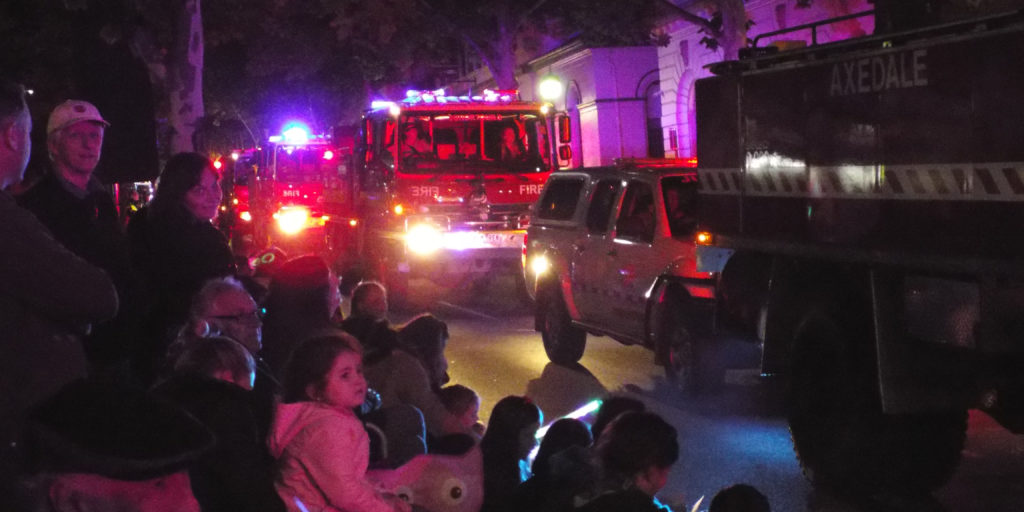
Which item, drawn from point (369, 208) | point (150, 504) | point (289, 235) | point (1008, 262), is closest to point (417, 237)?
point (369, 208)

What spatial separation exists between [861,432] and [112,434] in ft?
17.5

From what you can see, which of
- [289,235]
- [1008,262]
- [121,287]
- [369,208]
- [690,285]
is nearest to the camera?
[121,287]

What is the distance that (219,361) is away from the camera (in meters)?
4.12

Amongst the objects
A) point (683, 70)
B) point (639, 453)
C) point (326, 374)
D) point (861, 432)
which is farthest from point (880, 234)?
point (683, 70)

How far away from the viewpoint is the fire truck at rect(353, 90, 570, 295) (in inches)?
695

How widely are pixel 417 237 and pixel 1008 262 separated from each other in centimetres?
1247

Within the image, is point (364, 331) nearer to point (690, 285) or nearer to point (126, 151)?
point (126, 151)

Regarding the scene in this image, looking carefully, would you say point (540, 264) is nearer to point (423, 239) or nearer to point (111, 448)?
point (423, 239)

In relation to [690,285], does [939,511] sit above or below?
below

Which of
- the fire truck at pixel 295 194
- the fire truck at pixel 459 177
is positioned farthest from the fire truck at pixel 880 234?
the fire truck at pixel 295 194

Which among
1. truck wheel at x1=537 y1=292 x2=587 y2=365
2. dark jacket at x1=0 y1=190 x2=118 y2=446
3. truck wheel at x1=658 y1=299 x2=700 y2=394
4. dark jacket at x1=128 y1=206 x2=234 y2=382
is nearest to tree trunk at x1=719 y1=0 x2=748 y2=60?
truck wheel at x1=537 y1=292 x2=587 y2=365

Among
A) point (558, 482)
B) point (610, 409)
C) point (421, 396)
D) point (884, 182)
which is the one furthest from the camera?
point (884, 182)

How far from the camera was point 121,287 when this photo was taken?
15.8 ft

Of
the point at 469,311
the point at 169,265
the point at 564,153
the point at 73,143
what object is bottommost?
the point at 469,311
